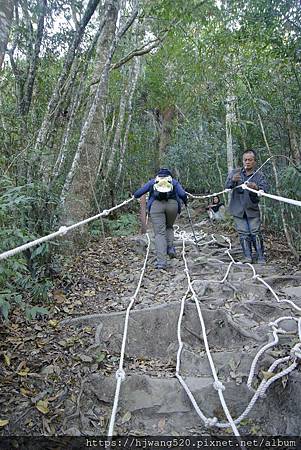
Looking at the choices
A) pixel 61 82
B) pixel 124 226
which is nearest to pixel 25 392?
pixel 61 82

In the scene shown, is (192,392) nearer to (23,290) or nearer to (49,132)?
(23,290)

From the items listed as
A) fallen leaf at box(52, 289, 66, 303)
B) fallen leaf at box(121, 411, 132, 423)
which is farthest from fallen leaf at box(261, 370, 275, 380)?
fallen leaf at box(52, 289, 66, 303)

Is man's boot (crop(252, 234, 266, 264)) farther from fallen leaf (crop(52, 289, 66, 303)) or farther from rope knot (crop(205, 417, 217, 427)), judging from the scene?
rope knot (crop(205, 417, 217, 427))

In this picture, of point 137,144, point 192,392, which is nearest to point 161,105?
point 137,144

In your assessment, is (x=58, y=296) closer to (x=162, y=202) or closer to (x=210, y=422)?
(x=162, y=202)

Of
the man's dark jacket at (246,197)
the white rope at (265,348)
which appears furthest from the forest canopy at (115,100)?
the white rope at (265,348)

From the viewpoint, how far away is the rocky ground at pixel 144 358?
2244 mm

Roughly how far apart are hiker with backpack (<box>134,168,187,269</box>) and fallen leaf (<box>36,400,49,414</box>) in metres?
2.85

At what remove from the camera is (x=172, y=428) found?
2250 mm

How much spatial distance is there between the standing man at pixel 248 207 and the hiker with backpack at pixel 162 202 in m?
0.73

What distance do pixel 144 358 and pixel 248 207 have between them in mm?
2850

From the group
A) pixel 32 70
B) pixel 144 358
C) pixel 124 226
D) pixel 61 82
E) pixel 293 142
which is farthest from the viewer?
pixel 124 226

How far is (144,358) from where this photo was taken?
9.62 ft

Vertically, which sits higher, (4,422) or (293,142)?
(293,142)
